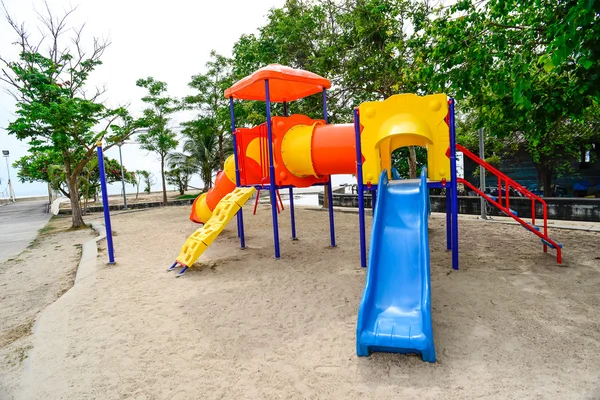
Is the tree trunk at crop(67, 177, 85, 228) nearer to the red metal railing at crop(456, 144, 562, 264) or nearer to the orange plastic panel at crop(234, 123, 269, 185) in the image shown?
the orange plastic panel at crop(234, 123, 269, 185)

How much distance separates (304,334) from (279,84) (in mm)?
5714

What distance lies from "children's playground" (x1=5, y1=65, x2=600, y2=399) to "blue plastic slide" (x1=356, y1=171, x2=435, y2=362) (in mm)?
16

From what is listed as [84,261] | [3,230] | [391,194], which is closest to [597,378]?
[391,194]

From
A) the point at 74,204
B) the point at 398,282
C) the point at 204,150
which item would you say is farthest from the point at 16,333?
the point at 204,150

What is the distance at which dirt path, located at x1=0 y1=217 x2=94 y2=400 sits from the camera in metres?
3.66

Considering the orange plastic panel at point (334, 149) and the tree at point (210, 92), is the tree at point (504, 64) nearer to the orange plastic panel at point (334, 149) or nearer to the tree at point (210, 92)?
the orange plastic panel at point (334, 149)

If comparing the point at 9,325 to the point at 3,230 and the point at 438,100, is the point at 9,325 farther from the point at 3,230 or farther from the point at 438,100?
the point at 3,230

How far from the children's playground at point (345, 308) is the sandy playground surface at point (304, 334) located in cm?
2

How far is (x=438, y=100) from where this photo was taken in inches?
209

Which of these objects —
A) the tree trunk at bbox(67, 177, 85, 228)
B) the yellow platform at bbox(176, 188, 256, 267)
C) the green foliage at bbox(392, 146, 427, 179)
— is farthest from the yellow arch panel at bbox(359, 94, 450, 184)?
the tree trunk at bbox(67, 177, 85, 228)

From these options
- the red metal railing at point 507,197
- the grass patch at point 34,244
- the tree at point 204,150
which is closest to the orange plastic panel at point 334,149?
the red metal railing at point 507,197

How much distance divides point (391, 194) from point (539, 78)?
3.72 metres

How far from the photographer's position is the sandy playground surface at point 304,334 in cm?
293

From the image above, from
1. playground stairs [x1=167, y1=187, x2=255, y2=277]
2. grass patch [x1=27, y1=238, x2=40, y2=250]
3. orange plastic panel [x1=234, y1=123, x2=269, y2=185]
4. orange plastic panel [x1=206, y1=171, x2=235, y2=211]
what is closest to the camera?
playground stairs [x1=167, y1=187, x2=255, y2=277]
